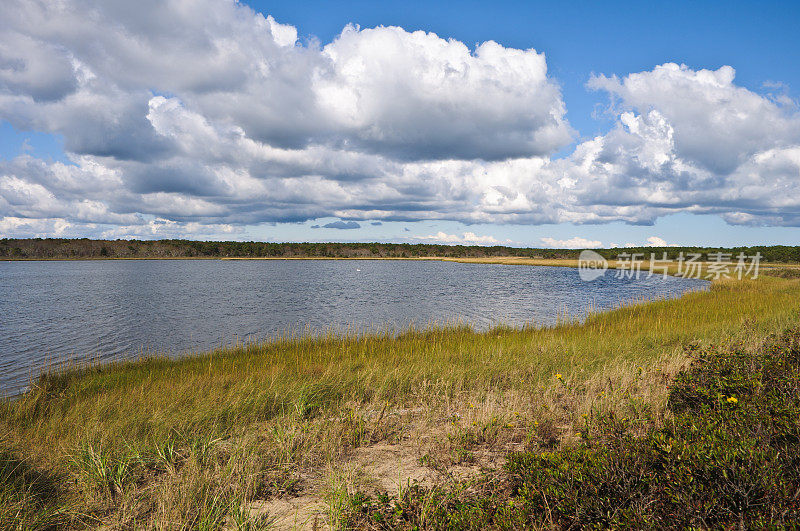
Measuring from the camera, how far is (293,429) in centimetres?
573

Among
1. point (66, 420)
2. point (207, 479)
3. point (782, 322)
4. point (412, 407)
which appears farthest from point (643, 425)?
point (782, 322)

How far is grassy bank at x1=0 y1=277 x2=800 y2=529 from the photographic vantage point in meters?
Answer: 4.22

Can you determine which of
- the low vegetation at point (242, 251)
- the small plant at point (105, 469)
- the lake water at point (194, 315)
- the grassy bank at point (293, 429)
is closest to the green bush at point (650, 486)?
the grassy bank at point (293, 429)

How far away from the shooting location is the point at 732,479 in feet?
11.2

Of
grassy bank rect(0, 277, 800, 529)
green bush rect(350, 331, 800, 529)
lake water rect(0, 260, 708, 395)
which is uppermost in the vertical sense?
green bush rect(350, 331, 800, 529)

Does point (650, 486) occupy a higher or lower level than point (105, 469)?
higher

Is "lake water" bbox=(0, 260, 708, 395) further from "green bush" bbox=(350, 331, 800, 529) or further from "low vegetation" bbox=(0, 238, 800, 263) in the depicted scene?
"low vegetation" bbox=(0, 238, 800, 263)

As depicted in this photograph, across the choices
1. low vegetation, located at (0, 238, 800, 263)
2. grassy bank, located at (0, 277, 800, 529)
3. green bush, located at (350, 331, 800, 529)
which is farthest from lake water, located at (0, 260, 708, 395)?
low vegetation, located at (0, 238, 800, 263)

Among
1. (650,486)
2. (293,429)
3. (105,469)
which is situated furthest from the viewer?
(293,429)

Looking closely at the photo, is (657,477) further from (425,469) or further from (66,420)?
(66,420)

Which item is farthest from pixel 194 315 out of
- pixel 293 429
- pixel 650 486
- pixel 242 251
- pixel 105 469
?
pixel 242 251

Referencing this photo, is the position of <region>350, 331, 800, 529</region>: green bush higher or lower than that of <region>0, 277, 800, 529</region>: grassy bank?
higher

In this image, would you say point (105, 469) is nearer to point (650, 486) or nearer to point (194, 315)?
point (650, 486)

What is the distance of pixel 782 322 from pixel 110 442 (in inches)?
787
